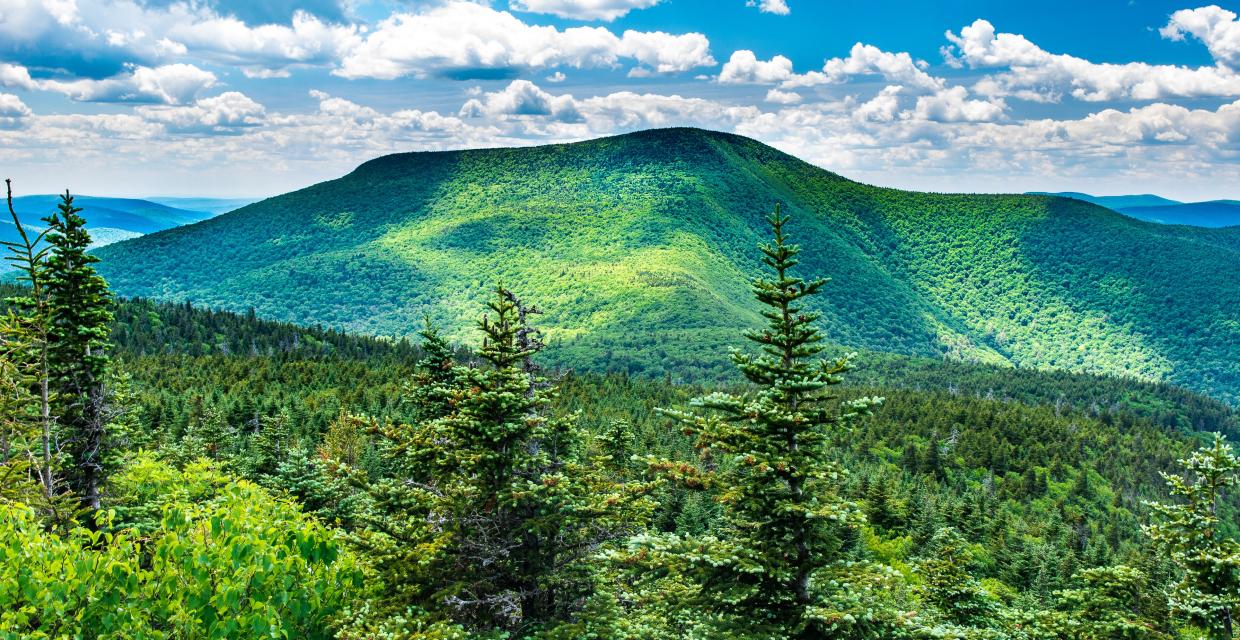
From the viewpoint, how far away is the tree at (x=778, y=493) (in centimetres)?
1756

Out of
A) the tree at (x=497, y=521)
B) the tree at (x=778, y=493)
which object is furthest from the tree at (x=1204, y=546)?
the tree at (x=497, y=521)

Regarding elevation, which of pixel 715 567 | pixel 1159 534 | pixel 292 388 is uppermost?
pixel 715 567

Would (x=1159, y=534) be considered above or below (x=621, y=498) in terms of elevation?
below

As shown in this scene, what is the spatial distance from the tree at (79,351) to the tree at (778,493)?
23.9 metres

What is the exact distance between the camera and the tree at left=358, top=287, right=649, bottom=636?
20375 mm

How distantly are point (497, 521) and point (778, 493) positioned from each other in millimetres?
7833

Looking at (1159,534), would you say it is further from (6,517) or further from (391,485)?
(6,517)

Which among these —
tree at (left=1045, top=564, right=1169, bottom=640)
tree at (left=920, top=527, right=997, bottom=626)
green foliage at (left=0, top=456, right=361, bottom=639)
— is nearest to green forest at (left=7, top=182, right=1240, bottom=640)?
green foliage at (left=0, top=456, right=361, bottom=639)

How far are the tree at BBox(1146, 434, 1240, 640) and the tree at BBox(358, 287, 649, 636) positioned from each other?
61.5 ft

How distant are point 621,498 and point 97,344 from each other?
75.0ft

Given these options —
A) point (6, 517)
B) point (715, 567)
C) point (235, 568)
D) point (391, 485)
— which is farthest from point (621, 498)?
point (6, 517)

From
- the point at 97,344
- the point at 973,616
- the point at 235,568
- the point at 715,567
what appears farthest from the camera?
the point at 973,616

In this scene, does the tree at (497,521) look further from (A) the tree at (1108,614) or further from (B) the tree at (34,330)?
(A) the tree at (1108,614)

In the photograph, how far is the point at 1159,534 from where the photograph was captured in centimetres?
2717
